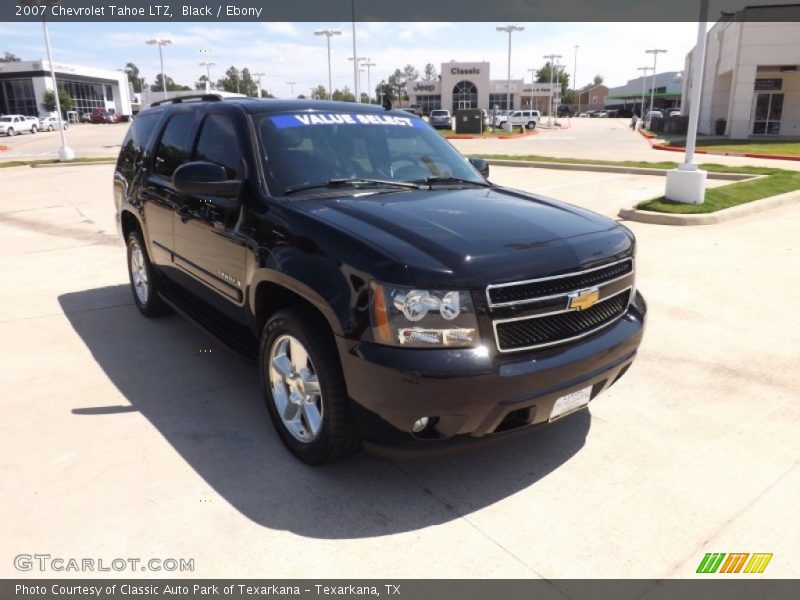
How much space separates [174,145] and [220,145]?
0.96m

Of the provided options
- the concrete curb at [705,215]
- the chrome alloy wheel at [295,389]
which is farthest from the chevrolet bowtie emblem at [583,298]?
the concrete curb at [705,215]

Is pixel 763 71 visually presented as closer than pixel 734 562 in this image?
No

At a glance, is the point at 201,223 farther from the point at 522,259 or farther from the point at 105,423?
the point at 522,259

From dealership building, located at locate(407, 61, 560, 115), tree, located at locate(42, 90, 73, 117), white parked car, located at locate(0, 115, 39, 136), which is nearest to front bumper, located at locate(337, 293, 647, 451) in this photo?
white parked car, located at locate(0, 115, 39, 136)

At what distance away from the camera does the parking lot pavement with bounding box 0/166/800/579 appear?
2.76 meters

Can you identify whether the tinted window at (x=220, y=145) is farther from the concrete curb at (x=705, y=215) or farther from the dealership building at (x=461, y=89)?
the dealership building at (x=461, y=89)

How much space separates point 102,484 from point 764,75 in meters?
40.7

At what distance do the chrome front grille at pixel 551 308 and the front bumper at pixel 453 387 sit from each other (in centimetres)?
7

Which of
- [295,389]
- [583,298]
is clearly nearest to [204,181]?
[295,389]

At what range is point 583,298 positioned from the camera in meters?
3.09

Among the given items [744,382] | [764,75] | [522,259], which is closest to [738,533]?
[522,259]

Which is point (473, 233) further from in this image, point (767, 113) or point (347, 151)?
point (767, 113)

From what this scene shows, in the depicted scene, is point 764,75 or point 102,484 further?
point 764,75

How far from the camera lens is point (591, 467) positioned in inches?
134
